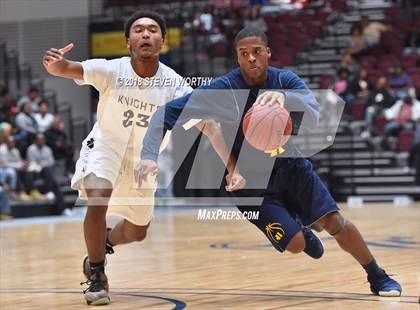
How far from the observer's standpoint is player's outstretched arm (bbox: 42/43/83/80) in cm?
597

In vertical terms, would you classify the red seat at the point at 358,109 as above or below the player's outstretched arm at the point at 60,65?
below

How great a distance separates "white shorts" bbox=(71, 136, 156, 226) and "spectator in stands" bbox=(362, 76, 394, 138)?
13.5 m

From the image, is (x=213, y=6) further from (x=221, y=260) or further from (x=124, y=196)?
(x=124, y=196)

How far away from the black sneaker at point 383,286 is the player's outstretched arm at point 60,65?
2.36 m

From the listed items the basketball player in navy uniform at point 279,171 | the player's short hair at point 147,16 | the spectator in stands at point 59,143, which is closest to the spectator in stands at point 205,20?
the spectator in stands at point 59,143

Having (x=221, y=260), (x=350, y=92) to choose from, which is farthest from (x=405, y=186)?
(x=221, y=260)

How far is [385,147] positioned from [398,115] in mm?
962

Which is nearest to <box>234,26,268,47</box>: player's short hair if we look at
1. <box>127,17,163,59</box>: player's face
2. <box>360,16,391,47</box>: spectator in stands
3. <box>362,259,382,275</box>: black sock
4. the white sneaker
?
<box>127,17,163,59</box>: player's face

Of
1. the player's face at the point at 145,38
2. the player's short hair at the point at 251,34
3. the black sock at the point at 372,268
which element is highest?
the player's short hair at the point at 251,34

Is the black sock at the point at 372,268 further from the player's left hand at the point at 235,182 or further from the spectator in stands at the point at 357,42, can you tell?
the spectator in stands at the point at 357,42

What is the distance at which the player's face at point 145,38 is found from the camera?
20.3 feet

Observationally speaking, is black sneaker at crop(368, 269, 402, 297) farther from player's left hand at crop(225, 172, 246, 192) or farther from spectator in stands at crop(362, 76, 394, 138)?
spectator in stands at crop(362, 76, 394, 138)

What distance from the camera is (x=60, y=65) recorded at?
6039mm

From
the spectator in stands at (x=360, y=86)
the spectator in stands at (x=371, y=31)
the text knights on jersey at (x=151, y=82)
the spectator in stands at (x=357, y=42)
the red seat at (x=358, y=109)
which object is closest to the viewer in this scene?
the text knights on jersey at (x=151, y=82)
